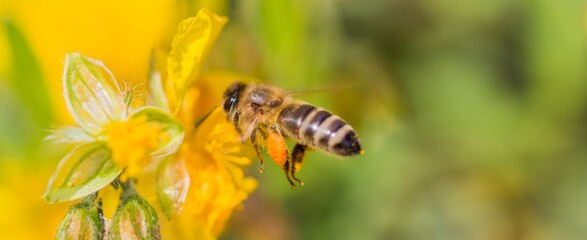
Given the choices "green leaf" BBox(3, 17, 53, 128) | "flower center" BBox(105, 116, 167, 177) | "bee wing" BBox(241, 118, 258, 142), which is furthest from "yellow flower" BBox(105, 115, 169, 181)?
"green leaf" BBox(3, 17, 53, 128)

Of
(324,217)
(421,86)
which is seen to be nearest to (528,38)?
(421,86)

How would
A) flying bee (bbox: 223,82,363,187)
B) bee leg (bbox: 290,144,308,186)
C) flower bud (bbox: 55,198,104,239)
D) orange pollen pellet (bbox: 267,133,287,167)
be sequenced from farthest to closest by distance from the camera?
bee leg (bbox: 290,144,308,186) < orange pollen pellet (bbox: 267,133,287,167) < flying bee (bbox: 223,82,363,187) < flower bud (bbox: 55,198,104,239)

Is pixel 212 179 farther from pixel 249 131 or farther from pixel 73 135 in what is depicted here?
pixel 73 135

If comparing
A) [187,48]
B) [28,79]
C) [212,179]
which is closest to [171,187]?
[212,179]

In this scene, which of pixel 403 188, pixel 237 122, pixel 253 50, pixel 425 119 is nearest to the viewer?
pixel 237 122

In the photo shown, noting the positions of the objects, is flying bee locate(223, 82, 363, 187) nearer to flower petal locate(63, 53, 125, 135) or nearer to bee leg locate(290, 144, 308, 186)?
bee leg locate(290, 144, 308, 186)

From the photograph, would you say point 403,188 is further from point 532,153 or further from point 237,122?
point 237,122

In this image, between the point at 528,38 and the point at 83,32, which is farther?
the point at 528,38
